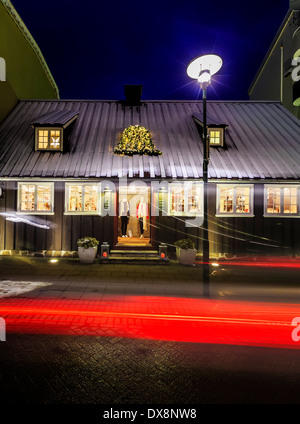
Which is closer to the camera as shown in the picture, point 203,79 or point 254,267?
point 203,79

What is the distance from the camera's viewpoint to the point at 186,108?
16.4 metres

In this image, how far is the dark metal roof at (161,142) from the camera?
11742 millimetres

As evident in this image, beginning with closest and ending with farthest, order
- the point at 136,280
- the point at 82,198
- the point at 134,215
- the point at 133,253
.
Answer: the point at 136,280, the point at 133,253, the point at 82,198, the point at 134,215

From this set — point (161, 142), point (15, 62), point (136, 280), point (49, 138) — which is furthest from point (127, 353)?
point (15, 62)

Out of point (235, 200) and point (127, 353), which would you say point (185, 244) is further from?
point (127, 353)

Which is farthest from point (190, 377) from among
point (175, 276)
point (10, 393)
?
point (175, 276)

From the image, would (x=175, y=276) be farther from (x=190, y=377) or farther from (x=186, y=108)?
(x=186, y=108)

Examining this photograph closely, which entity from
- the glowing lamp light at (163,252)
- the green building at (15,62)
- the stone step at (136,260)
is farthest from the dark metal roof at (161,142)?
the stone step at (136,260)

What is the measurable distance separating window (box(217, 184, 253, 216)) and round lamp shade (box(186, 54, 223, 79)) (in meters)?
6.18

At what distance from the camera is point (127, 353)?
4199 mm

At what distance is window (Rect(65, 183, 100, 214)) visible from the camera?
12.1 m

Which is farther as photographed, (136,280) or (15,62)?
(15,62)

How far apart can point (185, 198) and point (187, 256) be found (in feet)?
9.44
